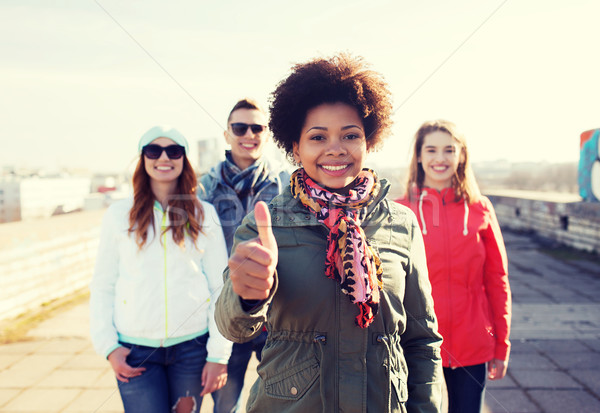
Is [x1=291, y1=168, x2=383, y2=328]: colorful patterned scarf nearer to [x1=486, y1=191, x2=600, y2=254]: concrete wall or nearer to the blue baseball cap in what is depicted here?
the blue baseball cap

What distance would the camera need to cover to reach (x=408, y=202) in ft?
8.57

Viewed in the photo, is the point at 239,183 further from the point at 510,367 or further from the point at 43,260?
the point at 43,260

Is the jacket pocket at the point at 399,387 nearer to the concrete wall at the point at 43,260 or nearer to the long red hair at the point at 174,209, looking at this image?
the long red hair at the point at 174,209

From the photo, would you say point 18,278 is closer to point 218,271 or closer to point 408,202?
point 218,271

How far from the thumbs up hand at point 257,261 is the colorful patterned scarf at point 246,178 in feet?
5.40

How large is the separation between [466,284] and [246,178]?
1.49 m

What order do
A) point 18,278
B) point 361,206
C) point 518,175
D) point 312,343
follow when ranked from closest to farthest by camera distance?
1. point 312,343
2. point 361,206
3. point 18,278
4. point 518,175

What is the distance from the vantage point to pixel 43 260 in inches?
210

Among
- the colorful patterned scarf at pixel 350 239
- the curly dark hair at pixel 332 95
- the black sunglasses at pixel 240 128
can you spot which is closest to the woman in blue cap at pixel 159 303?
the black sunglasses at pixel 240 128

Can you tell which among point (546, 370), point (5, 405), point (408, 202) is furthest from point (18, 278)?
point (546, 370)

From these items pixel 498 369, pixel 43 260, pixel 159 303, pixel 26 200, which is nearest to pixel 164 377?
pixel 159 303

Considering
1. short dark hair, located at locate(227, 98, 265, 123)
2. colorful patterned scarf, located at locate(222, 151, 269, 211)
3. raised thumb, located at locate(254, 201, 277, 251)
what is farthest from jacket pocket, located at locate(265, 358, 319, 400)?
short dark hair, located at locate(227, 98, 265, 123)

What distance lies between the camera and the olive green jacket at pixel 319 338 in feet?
4.38

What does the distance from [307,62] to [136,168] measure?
1229 millimetres
